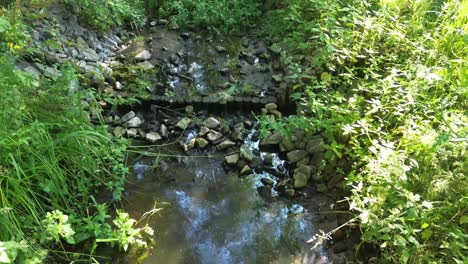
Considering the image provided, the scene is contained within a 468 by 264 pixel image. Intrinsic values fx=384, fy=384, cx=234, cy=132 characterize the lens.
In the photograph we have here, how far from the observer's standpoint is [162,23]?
21.3 ft

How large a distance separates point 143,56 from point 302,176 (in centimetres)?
302

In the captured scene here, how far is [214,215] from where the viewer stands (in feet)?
11.7

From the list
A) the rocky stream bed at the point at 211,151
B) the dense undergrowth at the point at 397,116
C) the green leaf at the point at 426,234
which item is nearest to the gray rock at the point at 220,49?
the rocky stream bed at the point at 211,151

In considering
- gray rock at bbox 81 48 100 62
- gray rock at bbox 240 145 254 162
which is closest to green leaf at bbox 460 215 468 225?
gray rock at bbox 240 145 254 162

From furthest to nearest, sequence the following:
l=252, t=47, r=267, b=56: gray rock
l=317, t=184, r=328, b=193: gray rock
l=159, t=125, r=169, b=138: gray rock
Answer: l=252, t=47, r=267, b=56: gray rock
l=159, t=125, r=169, b=138: gray rock
l=317, t=184, r=328, b=193: gray rock

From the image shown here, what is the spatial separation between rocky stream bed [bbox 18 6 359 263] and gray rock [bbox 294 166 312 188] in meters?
0.01

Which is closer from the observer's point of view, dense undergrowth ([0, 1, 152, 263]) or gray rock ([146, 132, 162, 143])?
dense undergrowth ([0, 1, 152, 263])

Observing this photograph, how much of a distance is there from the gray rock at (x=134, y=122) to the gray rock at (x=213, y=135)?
824mm

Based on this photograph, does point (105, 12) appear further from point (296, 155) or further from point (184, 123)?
point (296, 155)

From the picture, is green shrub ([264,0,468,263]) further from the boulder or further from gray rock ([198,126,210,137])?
gray rock ([198,126,210,137])

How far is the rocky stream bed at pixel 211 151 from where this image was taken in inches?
131

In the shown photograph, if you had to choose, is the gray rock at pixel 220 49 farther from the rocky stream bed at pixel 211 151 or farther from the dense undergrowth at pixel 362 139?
the dense undergrowth at pixel 362 139

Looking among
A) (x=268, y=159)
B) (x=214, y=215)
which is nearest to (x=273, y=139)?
(x=268, y=159)

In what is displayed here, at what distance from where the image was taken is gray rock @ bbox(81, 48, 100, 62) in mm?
5133
